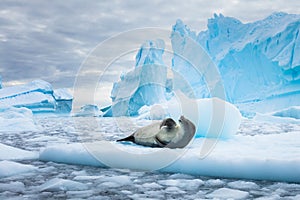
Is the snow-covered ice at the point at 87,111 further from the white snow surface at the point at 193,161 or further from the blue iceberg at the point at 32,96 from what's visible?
the white snow surface at the point at 193,161

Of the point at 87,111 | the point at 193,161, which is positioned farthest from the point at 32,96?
the point at 193,161

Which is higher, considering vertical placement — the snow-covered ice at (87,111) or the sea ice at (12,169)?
the snow-covered ice at (87,111)

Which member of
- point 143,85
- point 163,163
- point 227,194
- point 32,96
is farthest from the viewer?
point 32,96

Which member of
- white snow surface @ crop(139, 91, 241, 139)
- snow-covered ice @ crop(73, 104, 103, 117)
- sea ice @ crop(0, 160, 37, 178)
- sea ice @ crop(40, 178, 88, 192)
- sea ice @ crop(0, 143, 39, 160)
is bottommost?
sea ice @ crop(40, 178, 88, 192)

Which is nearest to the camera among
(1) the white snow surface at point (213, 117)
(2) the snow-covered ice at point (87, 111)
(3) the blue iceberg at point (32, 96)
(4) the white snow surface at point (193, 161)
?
(4) the white snow surface at point (193, 161)

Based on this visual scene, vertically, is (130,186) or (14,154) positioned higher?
(14,154)

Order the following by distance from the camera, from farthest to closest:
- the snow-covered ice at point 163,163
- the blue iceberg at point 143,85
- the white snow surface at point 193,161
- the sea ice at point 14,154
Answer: the blue iceberg at point 143,85 → the sea ice at point 14,154 → the white snow surface at point 193,161 → the snow-covered ice at point 163,163

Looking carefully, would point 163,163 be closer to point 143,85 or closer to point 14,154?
point 14,154

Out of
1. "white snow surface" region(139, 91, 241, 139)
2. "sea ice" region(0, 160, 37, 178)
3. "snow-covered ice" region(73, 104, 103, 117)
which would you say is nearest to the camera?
"sea ice" region(0, 160, 37, 178)

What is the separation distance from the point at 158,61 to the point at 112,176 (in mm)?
18726

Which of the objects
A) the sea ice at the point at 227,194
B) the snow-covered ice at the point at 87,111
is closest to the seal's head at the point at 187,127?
the sea ice at the point at 227,194

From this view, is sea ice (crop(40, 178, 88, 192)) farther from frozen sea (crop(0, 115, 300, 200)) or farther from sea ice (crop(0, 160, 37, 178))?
sea ice (crop(0, 160, 37, 178))

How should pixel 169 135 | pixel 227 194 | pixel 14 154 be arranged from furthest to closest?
pixel 169 135
pixel 14 154
pixel 227 194

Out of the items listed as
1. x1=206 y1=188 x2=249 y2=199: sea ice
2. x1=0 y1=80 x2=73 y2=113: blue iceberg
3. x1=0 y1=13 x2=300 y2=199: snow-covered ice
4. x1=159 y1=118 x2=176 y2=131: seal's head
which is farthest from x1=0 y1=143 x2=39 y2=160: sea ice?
x1=0 y1=80 x2=73 y2=113: blue iceberg
